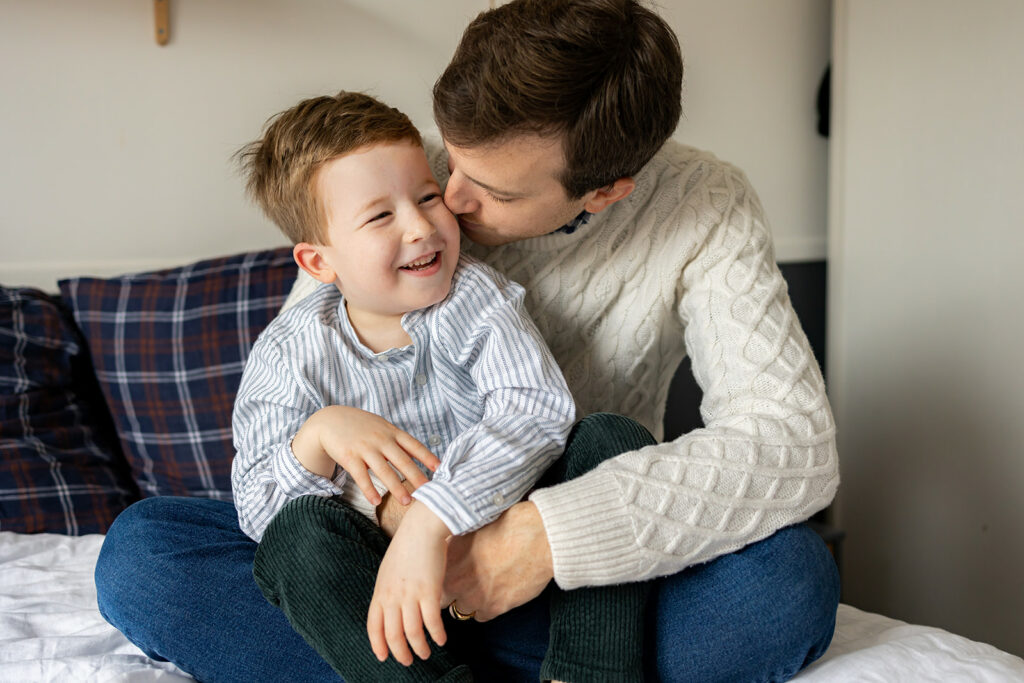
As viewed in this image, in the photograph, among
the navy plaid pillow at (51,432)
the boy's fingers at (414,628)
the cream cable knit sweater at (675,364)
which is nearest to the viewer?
the boy's fingers at (414,628)

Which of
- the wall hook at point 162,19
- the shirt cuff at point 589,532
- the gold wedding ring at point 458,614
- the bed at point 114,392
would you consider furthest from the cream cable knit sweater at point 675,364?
the wall hook at point 162,19

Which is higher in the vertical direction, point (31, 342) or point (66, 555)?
point (31, 342)

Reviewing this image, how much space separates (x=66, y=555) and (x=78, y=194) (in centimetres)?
75

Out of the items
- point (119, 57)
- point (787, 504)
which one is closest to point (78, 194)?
point (119, 57)

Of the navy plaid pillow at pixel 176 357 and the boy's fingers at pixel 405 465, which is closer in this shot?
the boy's fingers at pixel 405 465

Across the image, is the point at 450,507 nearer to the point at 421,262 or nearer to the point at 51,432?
the point at 421,262

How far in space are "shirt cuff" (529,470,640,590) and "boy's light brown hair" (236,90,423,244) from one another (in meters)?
0.44

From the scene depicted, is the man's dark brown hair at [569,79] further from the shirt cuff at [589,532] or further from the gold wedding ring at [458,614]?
the gold wedding ring at [458,614]

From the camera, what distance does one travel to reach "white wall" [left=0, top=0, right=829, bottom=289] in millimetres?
1708

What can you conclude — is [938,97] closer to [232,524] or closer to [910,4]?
[910,4]

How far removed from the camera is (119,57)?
174 centimetres

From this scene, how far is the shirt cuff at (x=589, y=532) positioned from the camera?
88cm

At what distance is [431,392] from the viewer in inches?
44.6

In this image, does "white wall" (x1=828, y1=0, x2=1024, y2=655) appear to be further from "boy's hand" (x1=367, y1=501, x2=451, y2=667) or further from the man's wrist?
"boy's hand" (x1=367, y1=501, x2=451, y2=667)
